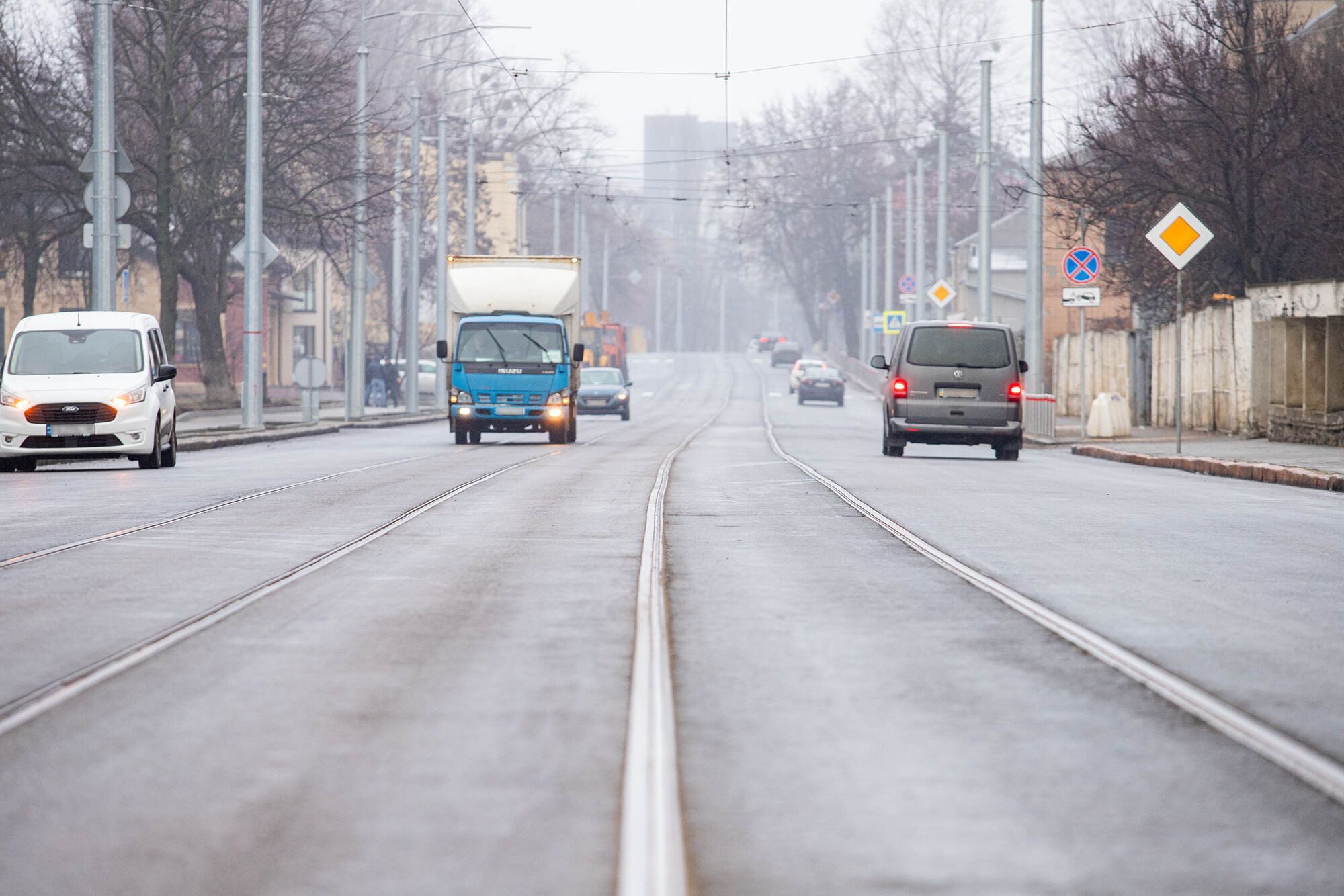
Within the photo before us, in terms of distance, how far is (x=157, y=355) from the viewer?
2333cm

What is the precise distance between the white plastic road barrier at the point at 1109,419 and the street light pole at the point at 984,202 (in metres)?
10.3

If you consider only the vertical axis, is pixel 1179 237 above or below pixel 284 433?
above

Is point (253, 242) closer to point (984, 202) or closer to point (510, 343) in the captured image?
point (510, 343)

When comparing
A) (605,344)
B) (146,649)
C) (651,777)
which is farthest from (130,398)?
(605,344)

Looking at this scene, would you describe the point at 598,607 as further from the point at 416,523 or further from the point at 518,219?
the point at 518,219

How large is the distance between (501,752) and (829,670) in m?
1.92

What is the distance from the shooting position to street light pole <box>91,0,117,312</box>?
28281 millimetres

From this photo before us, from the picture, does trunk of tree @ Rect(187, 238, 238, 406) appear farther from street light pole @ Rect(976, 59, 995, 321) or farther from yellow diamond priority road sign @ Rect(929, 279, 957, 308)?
yellow diamond priority road sign @ Rect(929, 279, 957, 308)

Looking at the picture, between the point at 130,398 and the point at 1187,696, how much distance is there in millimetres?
17460

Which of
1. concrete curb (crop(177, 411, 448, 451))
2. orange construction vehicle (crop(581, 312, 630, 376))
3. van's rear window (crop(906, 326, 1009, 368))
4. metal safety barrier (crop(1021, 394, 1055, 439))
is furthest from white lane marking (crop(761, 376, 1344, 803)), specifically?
orange construction vehicle (crop(581, 312, 630, 376))

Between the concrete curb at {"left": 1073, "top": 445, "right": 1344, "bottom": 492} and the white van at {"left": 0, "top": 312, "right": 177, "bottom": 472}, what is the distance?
494 inches

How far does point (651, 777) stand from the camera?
5.28 metres

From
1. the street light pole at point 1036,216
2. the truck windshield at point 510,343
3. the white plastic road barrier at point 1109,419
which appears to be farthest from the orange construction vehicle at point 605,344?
the white plastic road barrier at point 1109,419

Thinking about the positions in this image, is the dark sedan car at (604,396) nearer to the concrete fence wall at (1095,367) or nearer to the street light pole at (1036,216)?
the concrete fence wall at (1095,367)
